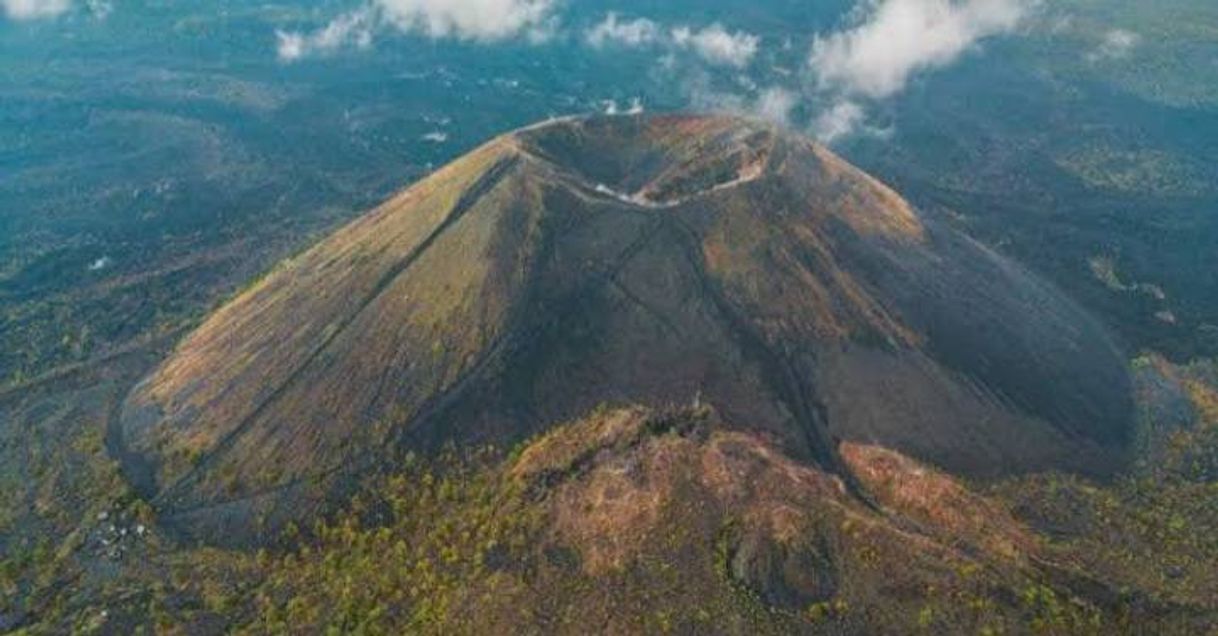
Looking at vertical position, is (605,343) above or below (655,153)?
below

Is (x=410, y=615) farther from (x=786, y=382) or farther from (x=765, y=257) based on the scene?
(x=765, y=257)

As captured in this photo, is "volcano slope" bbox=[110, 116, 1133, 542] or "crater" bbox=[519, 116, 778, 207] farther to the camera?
"crater" bbox=[519, 116, 778, 207]

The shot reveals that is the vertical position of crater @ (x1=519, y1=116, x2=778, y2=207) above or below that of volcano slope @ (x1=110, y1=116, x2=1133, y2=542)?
above

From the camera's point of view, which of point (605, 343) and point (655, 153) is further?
point (655, 153)

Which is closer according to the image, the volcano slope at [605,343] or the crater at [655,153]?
the volcano slope at [605,343]

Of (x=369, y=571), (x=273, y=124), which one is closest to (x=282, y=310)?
(x=369, y=571)

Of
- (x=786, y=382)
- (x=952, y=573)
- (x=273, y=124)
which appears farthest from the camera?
(x=273, y=124)

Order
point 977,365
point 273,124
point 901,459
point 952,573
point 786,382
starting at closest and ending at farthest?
point 952,573
point 901,459
point 786,382
point 977,365
point 273,124

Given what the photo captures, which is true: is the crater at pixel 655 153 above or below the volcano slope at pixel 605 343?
above
